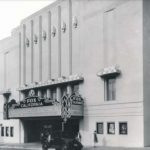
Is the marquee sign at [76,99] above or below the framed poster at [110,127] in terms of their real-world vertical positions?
above

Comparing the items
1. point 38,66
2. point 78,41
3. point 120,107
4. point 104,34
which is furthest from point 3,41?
point 120,107

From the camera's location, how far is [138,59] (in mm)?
35062

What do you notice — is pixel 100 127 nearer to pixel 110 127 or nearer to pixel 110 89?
pixel 110 127

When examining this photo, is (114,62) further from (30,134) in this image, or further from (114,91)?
(30,134)

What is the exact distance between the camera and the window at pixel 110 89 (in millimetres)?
38156

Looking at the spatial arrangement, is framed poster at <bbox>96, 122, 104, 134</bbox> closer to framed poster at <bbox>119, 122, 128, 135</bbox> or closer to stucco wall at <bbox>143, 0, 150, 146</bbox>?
framed poster at <bbox>119, 122, 128, 135</bbox>

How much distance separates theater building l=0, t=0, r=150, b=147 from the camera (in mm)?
35188

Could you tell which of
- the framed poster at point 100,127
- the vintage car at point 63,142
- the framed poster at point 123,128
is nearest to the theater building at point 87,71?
the framed poster at point 123,128

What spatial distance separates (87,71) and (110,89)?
4063 mm

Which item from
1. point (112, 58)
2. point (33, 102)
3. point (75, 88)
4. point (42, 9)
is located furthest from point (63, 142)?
point (42, 9)

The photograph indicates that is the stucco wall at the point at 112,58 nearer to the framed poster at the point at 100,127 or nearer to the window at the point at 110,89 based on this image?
the framed poster at the point at 100,127

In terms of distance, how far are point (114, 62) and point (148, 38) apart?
171 inches

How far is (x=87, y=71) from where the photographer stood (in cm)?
4147

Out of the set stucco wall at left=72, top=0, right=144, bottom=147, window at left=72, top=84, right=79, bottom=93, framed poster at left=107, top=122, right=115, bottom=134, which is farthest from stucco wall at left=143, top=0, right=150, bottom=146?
window at left=72, top=84, right=79, bottom=93
